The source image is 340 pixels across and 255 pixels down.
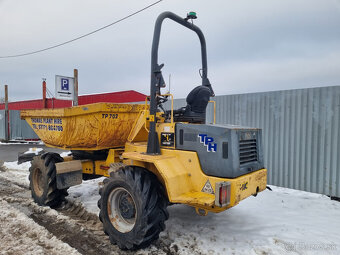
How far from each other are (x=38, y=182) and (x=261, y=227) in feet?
15.8

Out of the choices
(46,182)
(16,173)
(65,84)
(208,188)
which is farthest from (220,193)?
(65,84)

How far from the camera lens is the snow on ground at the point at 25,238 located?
343 centimetres

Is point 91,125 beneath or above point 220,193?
above

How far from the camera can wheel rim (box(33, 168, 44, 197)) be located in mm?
5518

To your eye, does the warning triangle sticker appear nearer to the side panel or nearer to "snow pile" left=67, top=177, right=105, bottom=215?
Result: the side panel

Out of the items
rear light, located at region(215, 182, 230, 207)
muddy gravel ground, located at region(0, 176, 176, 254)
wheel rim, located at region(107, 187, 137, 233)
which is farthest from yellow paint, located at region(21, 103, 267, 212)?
muddy gravel ground, located at region(0, 176, 176, 254)

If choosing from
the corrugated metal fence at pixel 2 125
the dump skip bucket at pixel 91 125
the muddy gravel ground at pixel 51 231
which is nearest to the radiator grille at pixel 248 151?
the muddy gravel ground at pixel 51 231

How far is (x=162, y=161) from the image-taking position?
353 cm

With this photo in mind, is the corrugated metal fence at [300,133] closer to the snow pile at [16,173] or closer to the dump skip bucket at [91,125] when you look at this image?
the dump skip bucket at [91,125]

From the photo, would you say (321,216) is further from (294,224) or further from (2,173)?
(2,173)

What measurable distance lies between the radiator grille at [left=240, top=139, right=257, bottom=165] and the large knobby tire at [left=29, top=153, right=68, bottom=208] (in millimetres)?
3921

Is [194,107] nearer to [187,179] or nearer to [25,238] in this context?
[187,179]

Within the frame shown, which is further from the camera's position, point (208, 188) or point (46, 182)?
point (46, 182)

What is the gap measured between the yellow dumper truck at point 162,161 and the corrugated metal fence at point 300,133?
9.69 feet
